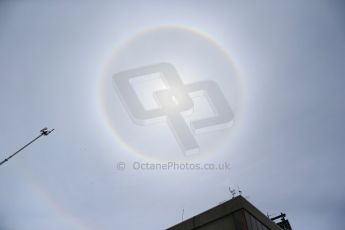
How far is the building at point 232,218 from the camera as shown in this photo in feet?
43.2

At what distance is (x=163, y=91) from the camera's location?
17812 mm

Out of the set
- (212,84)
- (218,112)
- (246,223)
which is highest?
(212,84)

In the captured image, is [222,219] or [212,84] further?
[212,84]

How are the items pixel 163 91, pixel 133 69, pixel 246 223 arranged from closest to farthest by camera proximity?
pixel 246 223, pixel 163 91, pixel 133 69

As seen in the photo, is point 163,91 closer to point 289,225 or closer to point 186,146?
point 186,146

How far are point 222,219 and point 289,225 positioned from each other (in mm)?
19604

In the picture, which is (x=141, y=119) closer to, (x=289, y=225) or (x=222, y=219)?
(x=222, y=219)

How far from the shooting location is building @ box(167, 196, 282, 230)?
43.2 feet

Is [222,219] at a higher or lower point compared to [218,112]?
lower

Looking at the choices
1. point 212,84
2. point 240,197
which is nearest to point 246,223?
point 240,197

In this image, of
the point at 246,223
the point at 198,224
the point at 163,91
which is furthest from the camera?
the point at 163,91

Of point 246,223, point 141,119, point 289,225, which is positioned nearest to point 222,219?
point 246,223

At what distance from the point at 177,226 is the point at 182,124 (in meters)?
7.89

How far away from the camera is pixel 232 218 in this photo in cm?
1355
